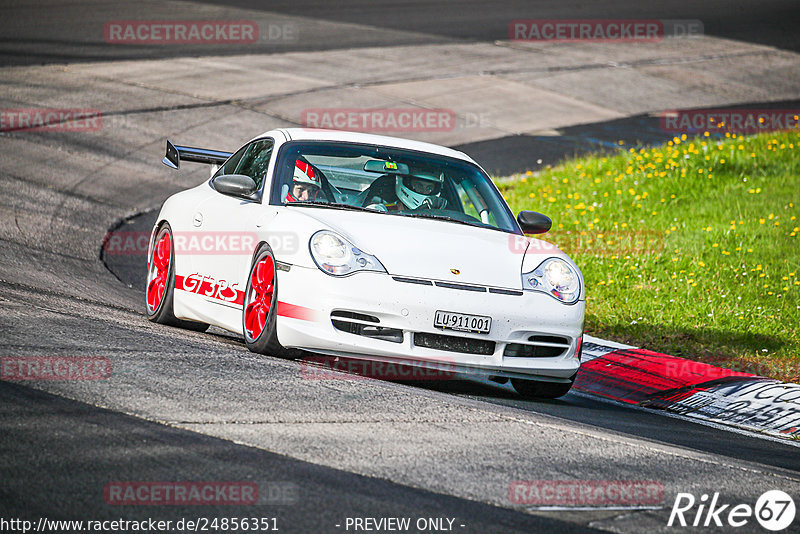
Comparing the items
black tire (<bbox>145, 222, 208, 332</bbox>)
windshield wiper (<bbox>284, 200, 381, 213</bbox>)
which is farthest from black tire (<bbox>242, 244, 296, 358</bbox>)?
black tire (<bbox>145, 222, 208, 332</bbox>)

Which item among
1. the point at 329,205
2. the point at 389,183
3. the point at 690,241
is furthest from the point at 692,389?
the point at 690,241

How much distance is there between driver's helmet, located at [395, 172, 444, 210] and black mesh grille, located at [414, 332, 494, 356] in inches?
56.3

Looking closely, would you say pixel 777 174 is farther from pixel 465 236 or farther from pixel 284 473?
pixel 284 473

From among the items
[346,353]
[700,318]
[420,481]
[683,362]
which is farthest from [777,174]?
[420,481]

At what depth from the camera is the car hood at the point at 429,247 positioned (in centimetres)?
673

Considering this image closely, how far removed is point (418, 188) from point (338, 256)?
4.75 ft

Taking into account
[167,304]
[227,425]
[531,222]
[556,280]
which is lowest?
[227,425]

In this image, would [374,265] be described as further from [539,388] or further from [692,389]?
[692,389]

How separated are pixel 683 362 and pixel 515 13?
2289 cm

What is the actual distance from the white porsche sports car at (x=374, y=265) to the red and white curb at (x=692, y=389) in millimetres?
1129

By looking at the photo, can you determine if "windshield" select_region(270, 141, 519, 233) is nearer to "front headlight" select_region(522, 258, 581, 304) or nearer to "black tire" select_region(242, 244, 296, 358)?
"black tire" select_region(242, 244, 296, 358)

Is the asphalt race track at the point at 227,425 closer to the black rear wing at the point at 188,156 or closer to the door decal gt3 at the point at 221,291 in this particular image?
the door decal gt3 at the point at 221,291

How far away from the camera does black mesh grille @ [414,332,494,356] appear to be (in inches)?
260

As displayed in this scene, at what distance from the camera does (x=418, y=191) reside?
7953 mm
